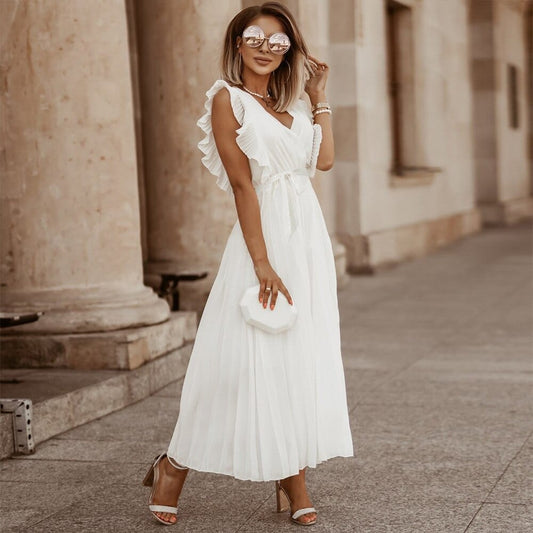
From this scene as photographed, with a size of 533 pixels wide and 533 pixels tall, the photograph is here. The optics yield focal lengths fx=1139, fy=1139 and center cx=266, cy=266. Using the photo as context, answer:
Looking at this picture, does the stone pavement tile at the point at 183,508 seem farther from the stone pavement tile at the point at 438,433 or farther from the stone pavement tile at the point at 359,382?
the stone pavement tile at the point at 359,382

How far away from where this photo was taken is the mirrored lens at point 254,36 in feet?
13.6

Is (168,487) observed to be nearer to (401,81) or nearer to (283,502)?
(283,502)

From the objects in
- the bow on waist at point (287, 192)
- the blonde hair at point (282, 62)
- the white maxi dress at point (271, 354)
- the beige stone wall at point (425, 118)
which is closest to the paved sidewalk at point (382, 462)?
the white maxi dress at point (271, 354)

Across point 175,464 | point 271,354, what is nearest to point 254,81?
point 271,354

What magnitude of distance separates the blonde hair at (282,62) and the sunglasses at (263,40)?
2.2 inches

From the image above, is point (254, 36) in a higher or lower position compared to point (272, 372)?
higher

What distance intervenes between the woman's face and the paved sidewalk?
171 cm

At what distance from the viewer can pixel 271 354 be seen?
413 centimetres

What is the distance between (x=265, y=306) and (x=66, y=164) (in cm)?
300

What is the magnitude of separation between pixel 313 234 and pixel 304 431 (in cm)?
73

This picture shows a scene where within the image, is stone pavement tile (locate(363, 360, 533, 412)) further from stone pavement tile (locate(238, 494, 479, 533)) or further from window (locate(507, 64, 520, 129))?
window (locate(507, 64, 520, 129))

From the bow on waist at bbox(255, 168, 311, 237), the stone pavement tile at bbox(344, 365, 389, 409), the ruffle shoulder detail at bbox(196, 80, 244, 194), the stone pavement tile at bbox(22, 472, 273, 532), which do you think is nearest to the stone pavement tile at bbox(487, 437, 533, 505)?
the stone pavement tile at bbox(22, 472, 273, 532)

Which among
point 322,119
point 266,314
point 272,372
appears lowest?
point 272,372

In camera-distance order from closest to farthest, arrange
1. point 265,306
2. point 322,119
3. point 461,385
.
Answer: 1. point 265,306
2. point 322,119
3. point 461,385
